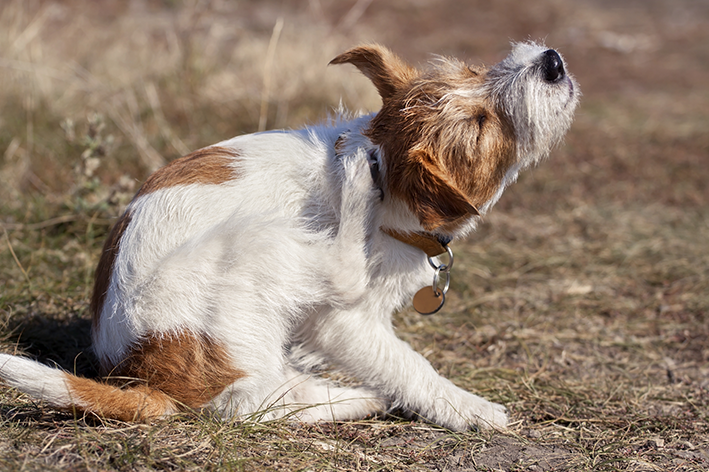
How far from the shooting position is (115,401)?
7.33ft

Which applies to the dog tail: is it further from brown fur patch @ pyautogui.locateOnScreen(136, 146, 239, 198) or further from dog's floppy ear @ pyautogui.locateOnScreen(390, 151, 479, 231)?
dog's floppy ear @ pyautogui.locateOnScreen(390, 151, 479, 231)

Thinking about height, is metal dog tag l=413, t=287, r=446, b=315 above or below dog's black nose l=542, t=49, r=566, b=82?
below

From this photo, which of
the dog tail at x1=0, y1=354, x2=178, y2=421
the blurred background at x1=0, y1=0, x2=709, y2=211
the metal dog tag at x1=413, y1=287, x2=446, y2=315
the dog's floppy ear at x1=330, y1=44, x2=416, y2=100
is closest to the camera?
the dog tail at x1=0, y1=354, x2=178, y2=421

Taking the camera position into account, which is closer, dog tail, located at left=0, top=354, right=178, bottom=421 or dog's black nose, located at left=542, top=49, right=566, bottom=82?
dog tail, located at left=0, top=354, right=178, bottom=421

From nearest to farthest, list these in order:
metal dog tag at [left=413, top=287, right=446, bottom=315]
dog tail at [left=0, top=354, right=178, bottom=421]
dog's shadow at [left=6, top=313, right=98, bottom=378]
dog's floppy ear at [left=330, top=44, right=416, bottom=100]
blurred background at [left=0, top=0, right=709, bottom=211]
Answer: dog tail at [left=0, top=354, right=178, bottom=421] → dog's floppy ear at [left=330, top=44, right=416, bottom=100] → metal dog tag at [left=413, top=287, right=446, bottom=315] → dog's shadow at [left=6, top=313, right=98, bottom=378] → blurred background at [left=0, top=0, right=709, bottom=211]

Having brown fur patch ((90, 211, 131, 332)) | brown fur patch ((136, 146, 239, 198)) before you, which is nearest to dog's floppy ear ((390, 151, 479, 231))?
brown fur patch ((136, 146, 239, 198))

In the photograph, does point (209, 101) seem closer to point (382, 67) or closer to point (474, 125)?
point (382, 67)

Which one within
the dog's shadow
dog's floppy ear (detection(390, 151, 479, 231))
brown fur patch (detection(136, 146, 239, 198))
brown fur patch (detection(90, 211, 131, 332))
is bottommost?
the dog's shadow

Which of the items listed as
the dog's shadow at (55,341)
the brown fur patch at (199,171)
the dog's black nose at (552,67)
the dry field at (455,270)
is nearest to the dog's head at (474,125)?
the dog's black nose at (552,67)

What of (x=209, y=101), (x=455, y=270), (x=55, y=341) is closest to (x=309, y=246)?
(x=55, y=341)

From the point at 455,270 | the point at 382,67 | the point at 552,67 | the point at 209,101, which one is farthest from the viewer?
the point at 209,101

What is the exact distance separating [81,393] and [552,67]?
2.26 m

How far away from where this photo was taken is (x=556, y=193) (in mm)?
6129

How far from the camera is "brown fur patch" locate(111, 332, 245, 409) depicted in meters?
2.31
